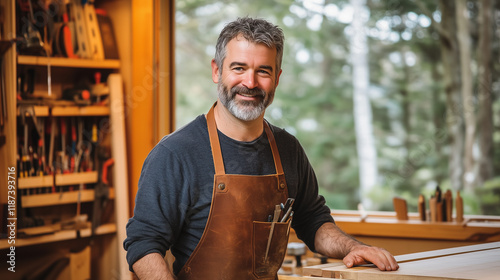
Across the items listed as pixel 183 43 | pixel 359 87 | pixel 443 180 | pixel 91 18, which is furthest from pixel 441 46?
pixel 91 18

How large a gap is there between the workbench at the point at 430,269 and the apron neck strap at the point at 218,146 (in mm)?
413

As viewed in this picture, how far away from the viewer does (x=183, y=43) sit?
27.9ft

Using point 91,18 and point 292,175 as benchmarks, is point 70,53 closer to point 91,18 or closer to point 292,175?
point 91,18

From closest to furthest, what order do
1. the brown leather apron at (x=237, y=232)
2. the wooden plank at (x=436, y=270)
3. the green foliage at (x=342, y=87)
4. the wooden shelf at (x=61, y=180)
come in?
the wooden plank at (x=436, y=270)
the brown leather apron at (x=237, y=232)
the wooden shelf at (x=61, y=180)
the green foliage at (x=342, y=87)

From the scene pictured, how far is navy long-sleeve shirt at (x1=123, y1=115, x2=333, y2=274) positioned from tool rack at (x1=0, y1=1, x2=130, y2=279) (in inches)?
60.9

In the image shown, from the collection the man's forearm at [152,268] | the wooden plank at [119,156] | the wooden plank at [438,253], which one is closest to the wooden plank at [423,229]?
the wooden plank at [438,253]

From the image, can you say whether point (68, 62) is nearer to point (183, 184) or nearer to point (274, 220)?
point (183, 184)

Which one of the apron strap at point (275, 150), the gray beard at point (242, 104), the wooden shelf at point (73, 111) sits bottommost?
the apron strap at point (275, 150)

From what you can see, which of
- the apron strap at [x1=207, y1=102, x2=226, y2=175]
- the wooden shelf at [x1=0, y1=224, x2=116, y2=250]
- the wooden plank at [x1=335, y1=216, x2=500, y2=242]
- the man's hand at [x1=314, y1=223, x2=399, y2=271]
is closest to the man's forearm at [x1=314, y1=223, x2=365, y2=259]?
the man's hand at [x1=314, y1=223, x2=399, y2=271]

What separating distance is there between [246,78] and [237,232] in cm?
52

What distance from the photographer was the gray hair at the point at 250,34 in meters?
1.72

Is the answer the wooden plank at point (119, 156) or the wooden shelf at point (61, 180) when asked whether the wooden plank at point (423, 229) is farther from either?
the wooden shelf at point (61, 180)

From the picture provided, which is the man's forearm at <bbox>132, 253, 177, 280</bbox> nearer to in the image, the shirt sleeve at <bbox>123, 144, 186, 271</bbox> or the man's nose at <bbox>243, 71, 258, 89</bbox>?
the shirt sleeve at <bbox>123, 144, 186, 271</bbox>

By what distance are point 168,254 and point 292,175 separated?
169 centimetres
